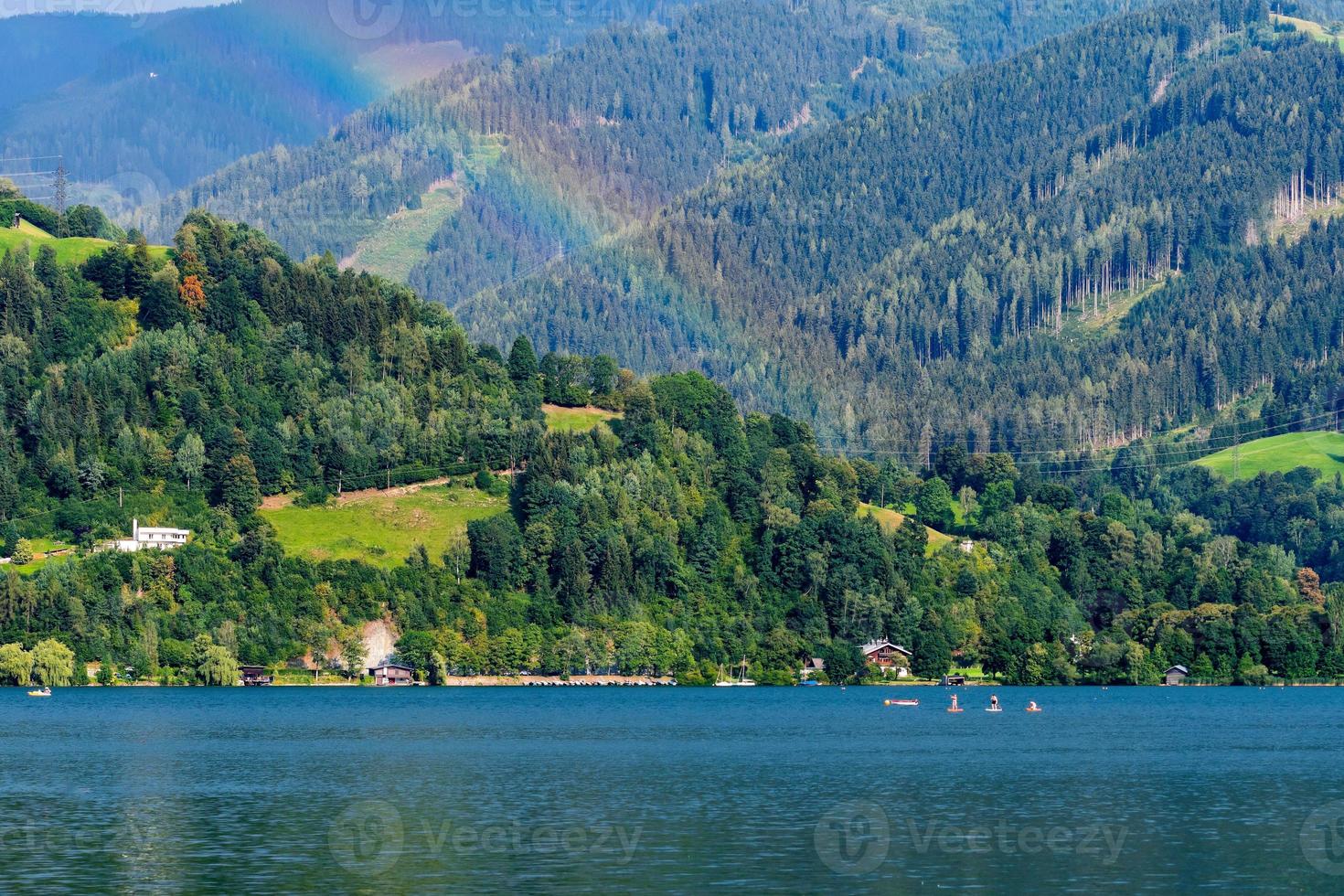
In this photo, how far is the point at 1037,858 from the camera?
84.6 meters

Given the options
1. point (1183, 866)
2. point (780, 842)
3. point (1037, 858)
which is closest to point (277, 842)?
point (780, 842)

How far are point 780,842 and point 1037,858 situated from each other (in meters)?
11.8

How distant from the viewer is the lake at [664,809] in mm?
79875

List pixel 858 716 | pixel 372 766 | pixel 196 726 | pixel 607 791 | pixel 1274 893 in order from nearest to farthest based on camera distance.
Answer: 1. pixel 1274 893
2. pixel 607 791
3. pixel 372 766
4. pixel 196 726
5. pixel 858 716

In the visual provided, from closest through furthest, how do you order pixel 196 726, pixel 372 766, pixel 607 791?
1. pixel 607 791
2. pixel 372 766
3. pixel 196 726

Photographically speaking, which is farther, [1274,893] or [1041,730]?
[1041,730]

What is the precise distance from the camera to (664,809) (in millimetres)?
103125

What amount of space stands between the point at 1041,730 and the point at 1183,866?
309 feet

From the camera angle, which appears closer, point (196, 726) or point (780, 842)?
point (780, 842)

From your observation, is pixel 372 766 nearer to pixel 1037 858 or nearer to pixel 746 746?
pixel 746 746

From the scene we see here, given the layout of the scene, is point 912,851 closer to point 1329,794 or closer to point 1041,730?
point 1329,794

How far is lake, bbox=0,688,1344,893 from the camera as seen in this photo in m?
79.9

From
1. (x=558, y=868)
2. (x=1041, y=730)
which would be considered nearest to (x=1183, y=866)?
(x=558, y=868)

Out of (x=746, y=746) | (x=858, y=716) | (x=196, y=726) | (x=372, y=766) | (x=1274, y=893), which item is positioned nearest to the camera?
(x=1274, y=893)
